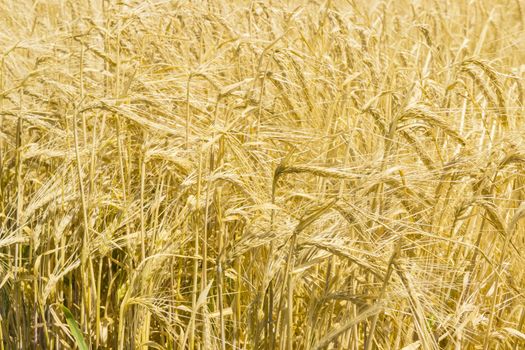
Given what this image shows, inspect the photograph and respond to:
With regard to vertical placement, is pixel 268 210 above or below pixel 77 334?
above

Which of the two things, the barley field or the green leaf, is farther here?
the green leaf

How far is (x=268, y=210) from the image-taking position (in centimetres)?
162

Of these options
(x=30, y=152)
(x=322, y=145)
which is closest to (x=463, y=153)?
(x=322, y=145)

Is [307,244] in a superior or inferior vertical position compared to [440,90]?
inferior

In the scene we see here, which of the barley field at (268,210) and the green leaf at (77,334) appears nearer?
the barley field at (268,210)

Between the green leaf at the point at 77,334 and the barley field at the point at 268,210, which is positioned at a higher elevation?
the barley field at the point at 268,210

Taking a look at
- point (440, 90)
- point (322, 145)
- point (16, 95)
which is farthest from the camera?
point (16, 95)

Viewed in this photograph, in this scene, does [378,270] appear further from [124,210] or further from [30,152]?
[30,152]

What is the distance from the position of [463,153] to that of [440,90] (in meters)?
0.45

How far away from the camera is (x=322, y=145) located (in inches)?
73.1

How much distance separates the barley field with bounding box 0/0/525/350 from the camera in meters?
1.48

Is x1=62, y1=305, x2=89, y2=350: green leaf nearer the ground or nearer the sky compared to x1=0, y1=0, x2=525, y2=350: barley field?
nearer the ground

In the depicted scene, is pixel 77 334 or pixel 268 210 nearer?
pixel 268 210

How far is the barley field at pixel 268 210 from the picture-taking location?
1484 millimetres
